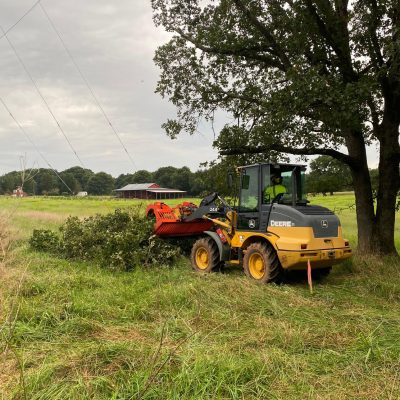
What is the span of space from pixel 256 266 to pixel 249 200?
1513 millimetres

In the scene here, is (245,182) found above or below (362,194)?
above

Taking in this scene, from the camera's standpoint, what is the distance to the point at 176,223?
1158 cm

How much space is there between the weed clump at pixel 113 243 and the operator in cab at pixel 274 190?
299 centimetres

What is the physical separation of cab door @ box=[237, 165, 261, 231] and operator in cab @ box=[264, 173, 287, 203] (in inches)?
7.0

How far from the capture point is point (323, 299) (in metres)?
7.75

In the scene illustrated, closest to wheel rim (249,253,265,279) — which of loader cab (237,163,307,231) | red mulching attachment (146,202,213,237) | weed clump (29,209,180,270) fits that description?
loader cab (237,163,307,231)

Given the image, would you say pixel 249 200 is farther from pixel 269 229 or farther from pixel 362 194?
pixel 362 194

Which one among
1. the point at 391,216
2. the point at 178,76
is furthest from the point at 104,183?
the point at 391,216

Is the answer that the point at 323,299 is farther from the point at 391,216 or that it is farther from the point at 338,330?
the point at 391,216

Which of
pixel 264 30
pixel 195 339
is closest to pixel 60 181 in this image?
pixel 195 339

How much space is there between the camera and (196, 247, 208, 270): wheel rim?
10.8m

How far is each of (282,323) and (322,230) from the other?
3.48 meters

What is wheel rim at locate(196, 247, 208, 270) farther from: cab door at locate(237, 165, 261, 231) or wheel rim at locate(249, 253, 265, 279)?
wheel rim at locate(249, 253, 265, 279)

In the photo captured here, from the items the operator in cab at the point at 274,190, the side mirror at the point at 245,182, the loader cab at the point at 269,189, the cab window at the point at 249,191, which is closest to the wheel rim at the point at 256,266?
the loader cab at the point at 269,189
